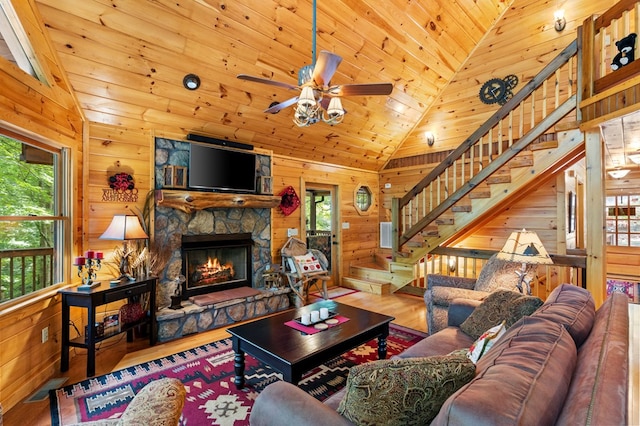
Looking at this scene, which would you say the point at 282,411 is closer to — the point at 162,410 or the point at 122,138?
the point at 162,410

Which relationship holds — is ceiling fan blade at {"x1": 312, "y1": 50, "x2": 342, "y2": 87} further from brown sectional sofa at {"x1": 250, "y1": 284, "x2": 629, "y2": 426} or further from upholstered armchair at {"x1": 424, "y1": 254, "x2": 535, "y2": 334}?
upholstered armchair at {"x1": 424, "y1": 254, "x2": 535, "y2": 334}

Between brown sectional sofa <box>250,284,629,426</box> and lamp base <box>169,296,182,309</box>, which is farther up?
brown sectional sofa <box>250,284,629,426</box>

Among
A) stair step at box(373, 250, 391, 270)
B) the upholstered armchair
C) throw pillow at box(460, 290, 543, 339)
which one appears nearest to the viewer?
throw pillow at box(460, 290, 543, 339)

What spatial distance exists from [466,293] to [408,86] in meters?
3.58

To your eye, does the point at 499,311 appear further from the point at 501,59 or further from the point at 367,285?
the point at 501,59

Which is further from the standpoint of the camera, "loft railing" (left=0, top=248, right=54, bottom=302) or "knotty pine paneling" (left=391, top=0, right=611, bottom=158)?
"knotty pine paneling" (left=391, top=0, right=611, bottom=158)

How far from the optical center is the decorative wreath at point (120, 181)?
11.5ft

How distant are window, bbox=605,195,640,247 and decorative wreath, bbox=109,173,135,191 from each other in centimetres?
839

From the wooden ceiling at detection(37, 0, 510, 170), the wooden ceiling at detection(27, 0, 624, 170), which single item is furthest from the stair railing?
the wooden ceiling at detection(37, 0, 510, 170)

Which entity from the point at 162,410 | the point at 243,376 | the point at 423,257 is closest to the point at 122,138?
the point at 243,376

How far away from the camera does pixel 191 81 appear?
354 centimetres

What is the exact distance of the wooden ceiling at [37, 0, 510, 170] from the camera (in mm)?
2881

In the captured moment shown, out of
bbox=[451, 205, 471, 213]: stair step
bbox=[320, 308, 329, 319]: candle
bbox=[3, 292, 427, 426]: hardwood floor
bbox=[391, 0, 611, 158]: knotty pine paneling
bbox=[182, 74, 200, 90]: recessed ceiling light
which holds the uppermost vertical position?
bbox=[391, 0, 611, 158]: knotty pine paneling

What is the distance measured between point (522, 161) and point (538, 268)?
6.42 ft
